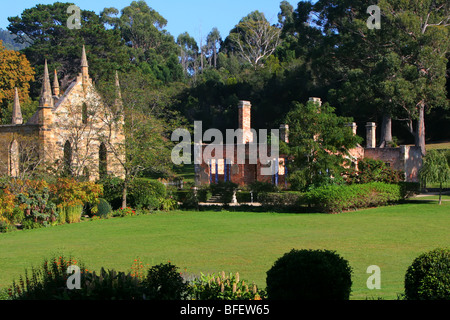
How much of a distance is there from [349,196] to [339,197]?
769mm

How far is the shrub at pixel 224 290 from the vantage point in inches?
321

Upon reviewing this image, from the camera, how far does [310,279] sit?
7.75 meters

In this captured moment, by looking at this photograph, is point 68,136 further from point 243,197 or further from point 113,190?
point 243,197

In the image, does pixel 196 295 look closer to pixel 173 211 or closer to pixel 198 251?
pixel 198 251

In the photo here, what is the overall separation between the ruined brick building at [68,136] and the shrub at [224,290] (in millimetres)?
22290

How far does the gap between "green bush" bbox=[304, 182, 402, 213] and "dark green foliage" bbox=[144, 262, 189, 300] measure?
18.5 metres

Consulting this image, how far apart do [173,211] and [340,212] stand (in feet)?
29.9

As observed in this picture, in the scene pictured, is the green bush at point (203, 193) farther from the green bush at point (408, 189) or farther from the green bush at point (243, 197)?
the green bush at point (408, 189)

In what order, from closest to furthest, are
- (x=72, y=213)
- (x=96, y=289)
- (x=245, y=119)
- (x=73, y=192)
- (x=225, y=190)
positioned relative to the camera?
(x=96, y=289) → (x=72, y=213) → (x=73, y=192) → (x=225, y=190) → (x=245, y=119)

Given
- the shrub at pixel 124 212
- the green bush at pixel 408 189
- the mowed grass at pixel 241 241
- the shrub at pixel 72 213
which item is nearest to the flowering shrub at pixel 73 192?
the shrub at pixel 72 213

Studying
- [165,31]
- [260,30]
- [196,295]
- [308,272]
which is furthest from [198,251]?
[165,31]

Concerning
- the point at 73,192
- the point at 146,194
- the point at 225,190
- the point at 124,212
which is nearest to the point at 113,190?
the point at 146,194

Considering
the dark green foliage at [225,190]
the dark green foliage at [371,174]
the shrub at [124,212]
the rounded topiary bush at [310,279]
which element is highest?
the dark green foliage at [371,174]

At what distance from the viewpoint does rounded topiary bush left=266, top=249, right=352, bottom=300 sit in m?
7.73
